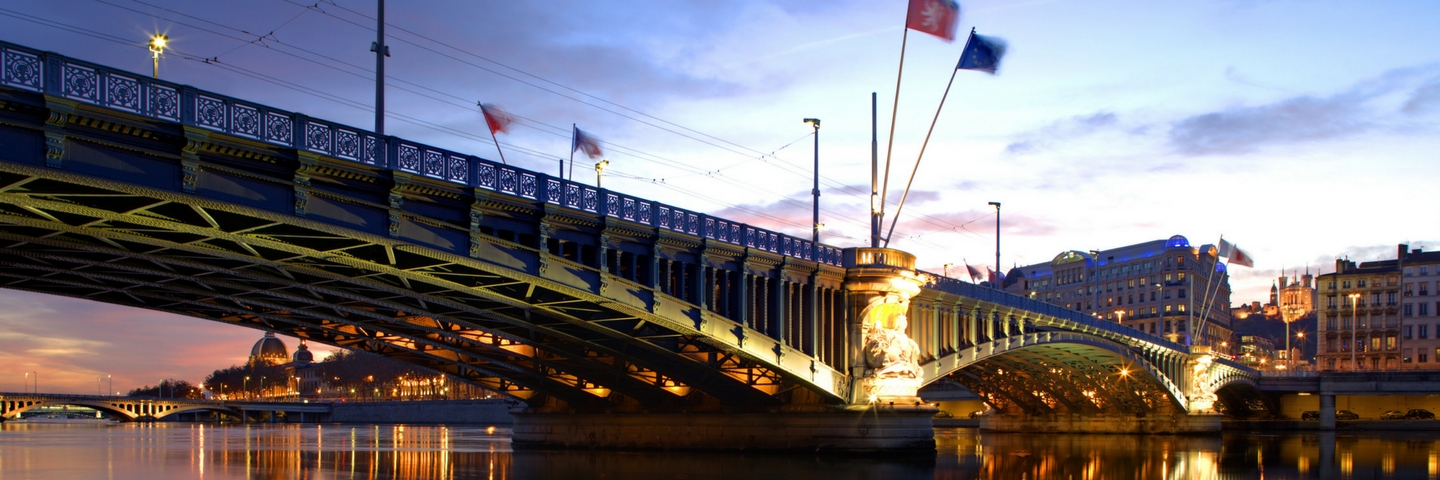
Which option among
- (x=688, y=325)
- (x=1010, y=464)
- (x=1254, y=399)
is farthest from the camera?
(x=1254, y=399)

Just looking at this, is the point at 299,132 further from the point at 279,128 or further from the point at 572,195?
the point at 572,195

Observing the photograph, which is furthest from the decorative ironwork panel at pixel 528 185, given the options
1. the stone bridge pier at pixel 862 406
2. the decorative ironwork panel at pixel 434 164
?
the stone bridge pier at pixel 862 406

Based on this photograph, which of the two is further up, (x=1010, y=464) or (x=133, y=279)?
(x=133, y=279)

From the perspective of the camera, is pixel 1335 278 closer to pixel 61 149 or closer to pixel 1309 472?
pixel 1309 472

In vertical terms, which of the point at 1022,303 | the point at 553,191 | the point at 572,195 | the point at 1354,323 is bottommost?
the point at 1354,323

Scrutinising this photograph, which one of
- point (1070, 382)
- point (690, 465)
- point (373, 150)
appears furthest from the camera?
point (1070, 382)

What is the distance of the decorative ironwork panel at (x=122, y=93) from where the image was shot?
26.1 metres

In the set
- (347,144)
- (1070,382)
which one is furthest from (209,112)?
(1070,382)

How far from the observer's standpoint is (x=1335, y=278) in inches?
7219

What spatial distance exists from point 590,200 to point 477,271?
5.05 metres

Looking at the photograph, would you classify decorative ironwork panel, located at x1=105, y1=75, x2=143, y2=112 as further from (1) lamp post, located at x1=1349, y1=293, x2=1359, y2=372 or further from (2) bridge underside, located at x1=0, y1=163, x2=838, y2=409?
(1) lamp post, located at x1=1349, y1=293, x2=1359, y2=372

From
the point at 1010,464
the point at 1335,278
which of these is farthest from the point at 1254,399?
the point at 1010,464

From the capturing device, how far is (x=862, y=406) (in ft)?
166

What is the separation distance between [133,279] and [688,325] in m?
18.1
